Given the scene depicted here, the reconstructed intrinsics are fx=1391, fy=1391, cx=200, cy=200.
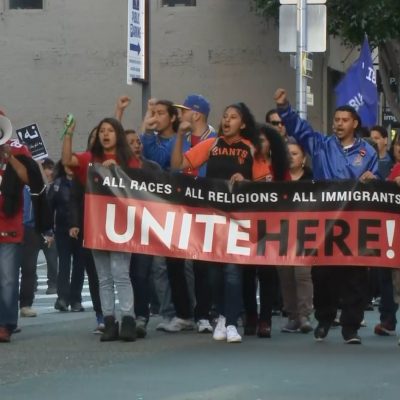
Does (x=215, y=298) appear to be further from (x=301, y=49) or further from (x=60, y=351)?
(x=301, y=49)

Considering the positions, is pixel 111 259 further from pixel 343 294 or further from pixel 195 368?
pixel 195 368

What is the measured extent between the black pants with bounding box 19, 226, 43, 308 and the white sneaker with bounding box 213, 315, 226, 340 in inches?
154

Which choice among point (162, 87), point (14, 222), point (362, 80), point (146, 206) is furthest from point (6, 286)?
point (162, 87)

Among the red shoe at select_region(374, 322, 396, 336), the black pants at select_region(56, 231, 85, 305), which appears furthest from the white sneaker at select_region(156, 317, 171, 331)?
the black pants at select_region(56, 231, 85, 305)

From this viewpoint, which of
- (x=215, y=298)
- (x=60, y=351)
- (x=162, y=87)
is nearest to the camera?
(x=60, y=351)

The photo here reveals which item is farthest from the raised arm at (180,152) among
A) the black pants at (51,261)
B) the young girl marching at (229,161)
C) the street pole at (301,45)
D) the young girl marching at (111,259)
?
the street pole at (301,45)

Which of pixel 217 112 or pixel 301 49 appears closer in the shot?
pixel 301 49

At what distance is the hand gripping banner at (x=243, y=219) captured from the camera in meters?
11.1

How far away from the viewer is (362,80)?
18.6m

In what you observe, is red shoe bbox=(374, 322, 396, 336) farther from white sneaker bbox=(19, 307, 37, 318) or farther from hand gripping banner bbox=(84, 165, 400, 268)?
white sneaker bbox=(19, 307, 37, 318)

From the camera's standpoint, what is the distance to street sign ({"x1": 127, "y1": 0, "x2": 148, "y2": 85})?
20875mm

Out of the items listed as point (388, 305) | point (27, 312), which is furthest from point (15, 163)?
point (27, 312)

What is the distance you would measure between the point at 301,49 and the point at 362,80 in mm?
2906

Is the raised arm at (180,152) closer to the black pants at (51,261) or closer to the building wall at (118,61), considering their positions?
the black pants at (51,261)
